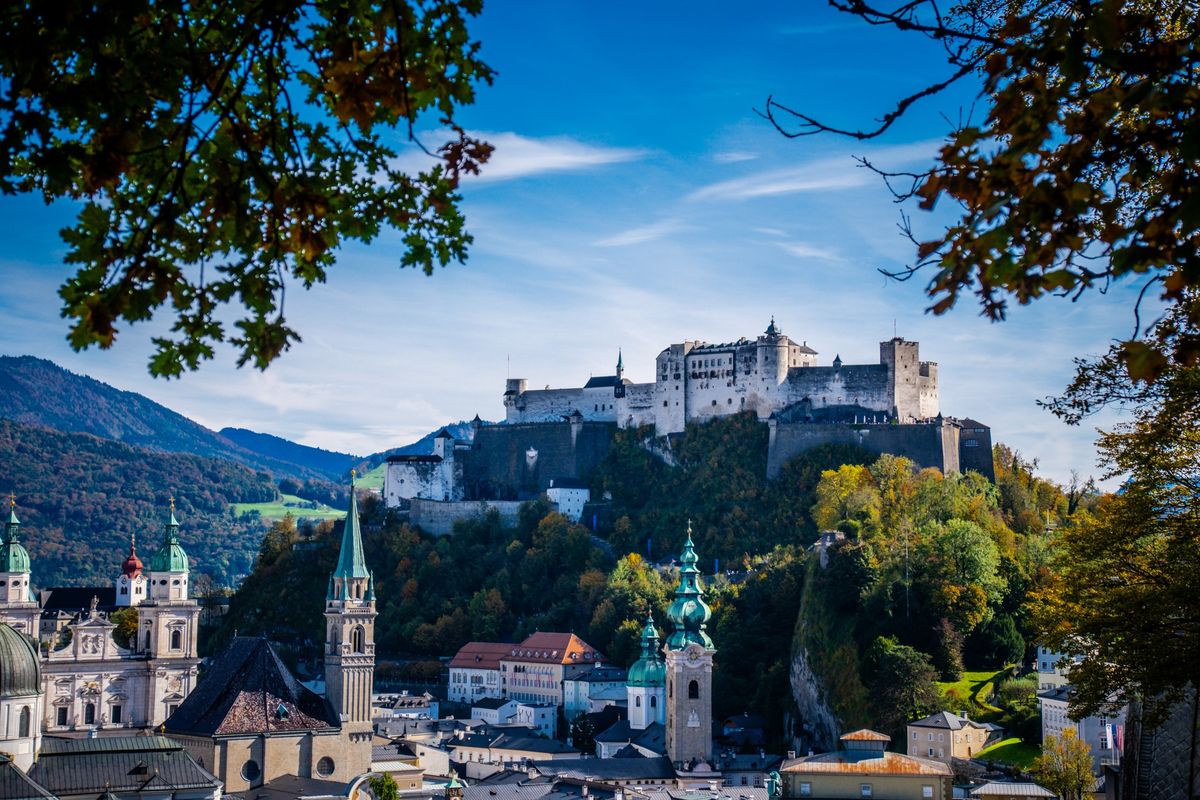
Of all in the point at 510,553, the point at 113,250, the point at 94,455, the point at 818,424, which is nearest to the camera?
the point at 113,250

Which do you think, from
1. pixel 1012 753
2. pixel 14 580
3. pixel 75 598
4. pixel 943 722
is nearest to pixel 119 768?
pixel 943 722

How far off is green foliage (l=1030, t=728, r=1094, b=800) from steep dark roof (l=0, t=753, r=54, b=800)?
24667 millimetres

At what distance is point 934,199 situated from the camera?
7.23 metres

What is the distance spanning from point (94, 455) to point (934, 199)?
205 m

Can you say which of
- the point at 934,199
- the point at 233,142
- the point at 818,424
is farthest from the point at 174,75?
the point at 818,424

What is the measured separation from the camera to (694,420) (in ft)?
299

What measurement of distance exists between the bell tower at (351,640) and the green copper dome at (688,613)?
16.5 meters

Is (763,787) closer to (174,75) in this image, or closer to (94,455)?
(174,75)

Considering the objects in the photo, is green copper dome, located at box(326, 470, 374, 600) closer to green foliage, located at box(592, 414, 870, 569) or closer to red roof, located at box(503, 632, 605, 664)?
red roof, located at box(503, 632, 605, 664)

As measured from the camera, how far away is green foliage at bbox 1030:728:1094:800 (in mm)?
36969

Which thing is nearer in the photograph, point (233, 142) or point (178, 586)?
point (233, 142)

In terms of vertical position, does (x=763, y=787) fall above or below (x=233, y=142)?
below

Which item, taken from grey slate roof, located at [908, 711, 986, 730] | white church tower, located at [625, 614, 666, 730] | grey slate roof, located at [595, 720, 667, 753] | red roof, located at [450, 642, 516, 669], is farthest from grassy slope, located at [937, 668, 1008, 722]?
red roof, located at [450, 642, 516, 669]

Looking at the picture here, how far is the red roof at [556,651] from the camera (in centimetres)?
7906
